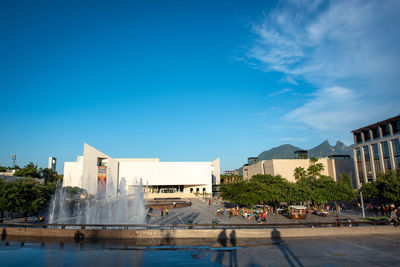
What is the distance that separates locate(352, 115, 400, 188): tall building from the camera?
39.7 meters

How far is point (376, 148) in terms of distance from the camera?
43531 mm

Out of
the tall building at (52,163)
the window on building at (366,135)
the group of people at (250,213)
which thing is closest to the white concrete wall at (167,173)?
the tall building at (52,163)

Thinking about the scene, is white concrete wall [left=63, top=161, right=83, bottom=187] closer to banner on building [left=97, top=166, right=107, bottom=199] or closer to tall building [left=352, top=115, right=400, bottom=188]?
banner on building [left=97, top=166, right=107, bottom=199]

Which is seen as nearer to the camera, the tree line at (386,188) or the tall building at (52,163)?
the tree line at (386,188)

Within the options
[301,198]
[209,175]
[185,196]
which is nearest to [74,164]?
[185,196]

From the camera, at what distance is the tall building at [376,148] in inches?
1563

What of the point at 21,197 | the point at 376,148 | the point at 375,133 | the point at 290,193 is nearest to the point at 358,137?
the point at 375,133

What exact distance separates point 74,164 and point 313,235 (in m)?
86.2

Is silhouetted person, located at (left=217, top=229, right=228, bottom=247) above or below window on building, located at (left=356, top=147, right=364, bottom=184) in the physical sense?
below

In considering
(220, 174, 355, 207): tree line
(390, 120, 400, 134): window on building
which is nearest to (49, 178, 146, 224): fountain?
(220, 174, 355, 207): tree line

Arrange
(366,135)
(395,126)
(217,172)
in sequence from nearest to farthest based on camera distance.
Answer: (395,126), (366,135), (217,172)

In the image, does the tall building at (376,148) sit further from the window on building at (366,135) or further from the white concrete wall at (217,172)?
the white concrete wall at (217,172)

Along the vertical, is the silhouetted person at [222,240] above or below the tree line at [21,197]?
below

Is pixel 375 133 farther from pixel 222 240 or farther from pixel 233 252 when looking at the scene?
pixel 233 252
